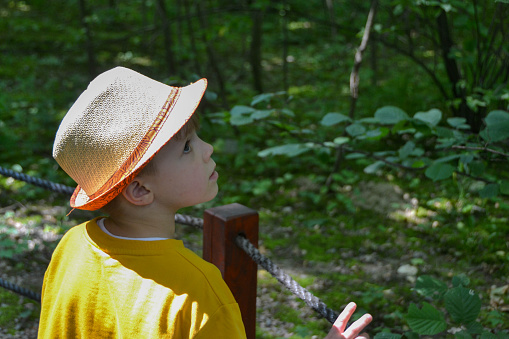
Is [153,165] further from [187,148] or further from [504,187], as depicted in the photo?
[504,187]

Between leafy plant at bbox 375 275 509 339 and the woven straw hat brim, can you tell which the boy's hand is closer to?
leafy plant at bbox 375 275 509 339

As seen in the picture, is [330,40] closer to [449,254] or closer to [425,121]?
[449,254]

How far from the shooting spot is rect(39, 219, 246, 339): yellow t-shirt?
1.05 metres

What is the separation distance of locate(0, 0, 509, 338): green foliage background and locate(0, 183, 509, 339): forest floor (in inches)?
0.6

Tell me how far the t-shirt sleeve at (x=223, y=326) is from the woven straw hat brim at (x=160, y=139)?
1.16ft

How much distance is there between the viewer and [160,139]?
1125 millimetres

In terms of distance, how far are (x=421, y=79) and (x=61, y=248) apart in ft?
19.3

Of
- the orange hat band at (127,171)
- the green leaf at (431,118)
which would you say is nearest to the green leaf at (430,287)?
the green leaf at (431,118)

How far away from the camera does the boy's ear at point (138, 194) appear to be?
1179 mm

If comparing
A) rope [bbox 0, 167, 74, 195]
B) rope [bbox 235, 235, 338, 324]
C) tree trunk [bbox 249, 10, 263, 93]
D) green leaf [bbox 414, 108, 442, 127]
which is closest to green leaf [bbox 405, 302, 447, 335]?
rope [bbox 235, 235, 338, 324]

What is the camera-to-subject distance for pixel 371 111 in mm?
5148

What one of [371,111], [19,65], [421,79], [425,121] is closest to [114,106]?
[425,121]

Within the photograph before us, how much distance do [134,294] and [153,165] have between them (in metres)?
0.30

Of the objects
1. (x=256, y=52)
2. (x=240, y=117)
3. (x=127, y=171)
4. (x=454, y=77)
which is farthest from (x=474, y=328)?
(x=256, y=52)
